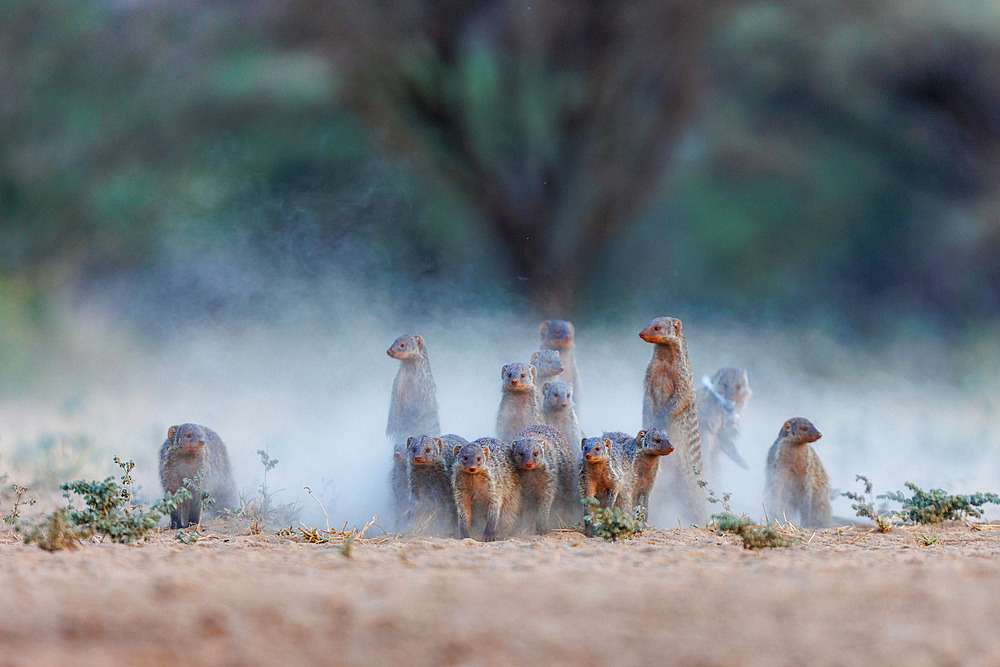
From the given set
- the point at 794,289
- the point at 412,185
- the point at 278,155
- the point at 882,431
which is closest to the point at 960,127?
the point at 794,289

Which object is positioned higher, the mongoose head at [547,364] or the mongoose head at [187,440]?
the mongoose head at [547,364]

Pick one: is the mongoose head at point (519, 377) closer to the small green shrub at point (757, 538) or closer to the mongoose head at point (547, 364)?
the mongoose head at point (547, 364)

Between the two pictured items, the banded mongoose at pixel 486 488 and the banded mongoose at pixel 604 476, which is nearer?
the banded mongoose at pixel 486 488

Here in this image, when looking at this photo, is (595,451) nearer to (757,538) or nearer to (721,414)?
(757,538)

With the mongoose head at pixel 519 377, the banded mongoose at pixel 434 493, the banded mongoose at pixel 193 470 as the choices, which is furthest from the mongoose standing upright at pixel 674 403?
the banded mongoose at pixel 193 470

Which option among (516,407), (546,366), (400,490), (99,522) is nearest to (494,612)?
(99,522)

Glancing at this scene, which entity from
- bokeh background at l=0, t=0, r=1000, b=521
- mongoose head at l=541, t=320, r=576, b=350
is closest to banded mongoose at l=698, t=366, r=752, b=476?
bokeh background at l=0, t=0, r=1000, b=521

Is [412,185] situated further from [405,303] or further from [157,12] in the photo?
[157,12]

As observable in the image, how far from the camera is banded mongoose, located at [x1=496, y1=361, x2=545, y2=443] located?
625 centimetres

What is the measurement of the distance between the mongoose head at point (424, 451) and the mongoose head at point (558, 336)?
8.67ft

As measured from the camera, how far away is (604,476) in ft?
17.0

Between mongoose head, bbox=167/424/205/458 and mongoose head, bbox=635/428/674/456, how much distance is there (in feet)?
9.44

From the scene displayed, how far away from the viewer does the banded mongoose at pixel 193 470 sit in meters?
5.68

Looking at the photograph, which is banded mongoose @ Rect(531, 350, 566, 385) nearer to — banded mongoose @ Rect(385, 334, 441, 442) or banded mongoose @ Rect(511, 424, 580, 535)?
banded mongoose @ Rect(385, 334, 441, 442)
